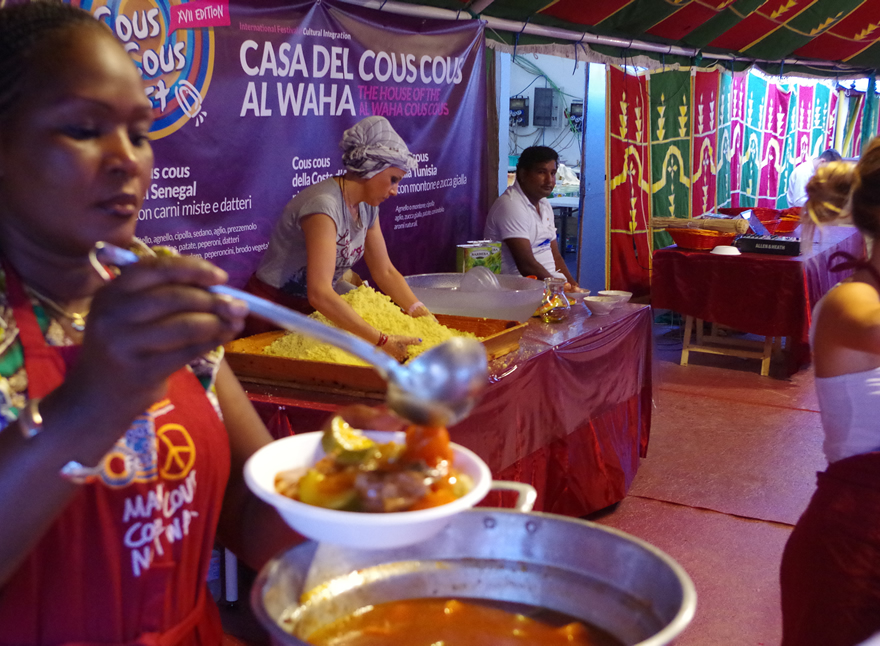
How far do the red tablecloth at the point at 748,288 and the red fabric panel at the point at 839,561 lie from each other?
4.21 meters

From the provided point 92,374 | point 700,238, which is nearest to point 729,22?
point 700,238

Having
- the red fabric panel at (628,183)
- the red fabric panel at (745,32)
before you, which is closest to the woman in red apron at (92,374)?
the red fabric panel at (628,183)

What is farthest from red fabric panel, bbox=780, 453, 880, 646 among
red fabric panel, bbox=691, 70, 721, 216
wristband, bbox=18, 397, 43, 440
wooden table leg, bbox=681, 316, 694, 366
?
red fabric panel, bbox=691, 70, 721, 216

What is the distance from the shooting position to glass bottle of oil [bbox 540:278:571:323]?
355 centimetres

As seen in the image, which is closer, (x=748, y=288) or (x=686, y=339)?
(x=748, y=288)

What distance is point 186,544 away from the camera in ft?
3.61

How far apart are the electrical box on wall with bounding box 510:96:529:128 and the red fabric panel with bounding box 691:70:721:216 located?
5643mm

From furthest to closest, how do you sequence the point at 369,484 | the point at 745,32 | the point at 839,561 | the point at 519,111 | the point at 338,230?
the point at 519,111 → the point at 745,32 → the point at 338,230 → the point at 839,561 → the point at 369,484

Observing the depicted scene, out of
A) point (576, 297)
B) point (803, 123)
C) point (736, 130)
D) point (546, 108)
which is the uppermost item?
point (546, 108)

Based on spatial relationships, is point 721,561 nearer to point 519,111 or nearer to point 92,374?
point 92,374

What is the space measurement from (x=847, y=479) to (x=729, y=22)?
6342 millimetres

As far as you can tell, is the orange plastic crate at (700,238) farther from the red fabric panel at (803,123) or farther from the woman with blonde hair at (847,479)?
the red fabric panel at (803,123)

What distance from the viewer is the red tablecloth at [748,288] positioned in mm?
5828

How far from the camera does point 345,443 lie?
98cm
